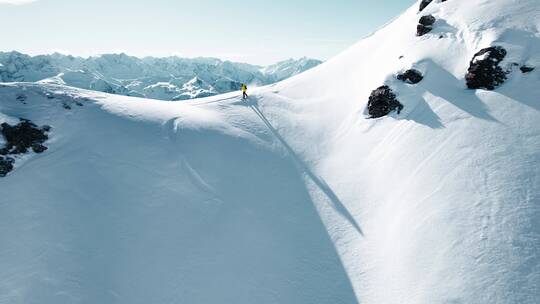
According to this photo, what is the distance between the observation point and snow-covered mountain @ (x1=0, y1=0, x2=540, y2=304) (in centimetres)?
1252

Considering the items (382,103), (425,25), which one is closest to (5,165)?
(382,103)

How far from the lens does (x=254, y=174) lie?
67.1 ft

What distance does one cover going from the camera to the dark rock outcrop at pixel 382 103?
21688mm

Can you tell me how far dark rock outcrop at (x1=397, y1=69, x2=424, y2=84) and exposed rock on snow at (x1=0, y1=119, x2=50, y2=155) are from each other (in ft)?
84.0

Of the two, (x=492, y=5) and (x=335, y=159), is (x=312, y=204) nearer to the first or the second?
(x=335, y=159)

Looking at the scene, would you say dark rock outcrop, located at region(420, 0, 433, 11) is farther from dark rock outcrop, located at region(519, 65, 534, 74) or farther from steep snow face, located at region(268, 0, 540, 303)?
dark rock outcrop, located at region(519, 65, 534, 74)

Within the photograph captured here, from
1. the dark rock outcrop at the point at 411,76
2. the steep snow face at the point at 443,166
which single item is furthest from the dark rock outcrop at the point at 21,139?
the dark rock outcrop at the point at 411,76

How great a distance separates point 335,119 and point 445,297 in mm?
16733

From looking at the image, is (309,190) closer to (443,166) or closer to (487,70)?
(443,166)

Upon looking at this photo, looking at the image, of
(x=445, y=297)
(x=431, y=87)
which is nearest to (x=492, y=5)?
(x=431, y=87)

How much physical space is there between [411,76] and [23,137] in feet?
89.5

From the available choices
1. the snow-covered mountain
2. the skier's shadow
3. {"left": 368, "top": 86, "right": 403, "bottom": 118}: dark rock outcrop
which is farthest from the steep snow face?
{"left": 368, "top": 86, "right": 403, "bottom": 118}: dark rock outcrop

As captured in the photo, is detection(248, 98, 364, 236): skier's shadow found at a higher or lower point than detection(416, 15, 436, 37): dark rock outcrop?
lower

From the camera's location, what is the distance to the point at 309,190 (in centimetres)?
1912
